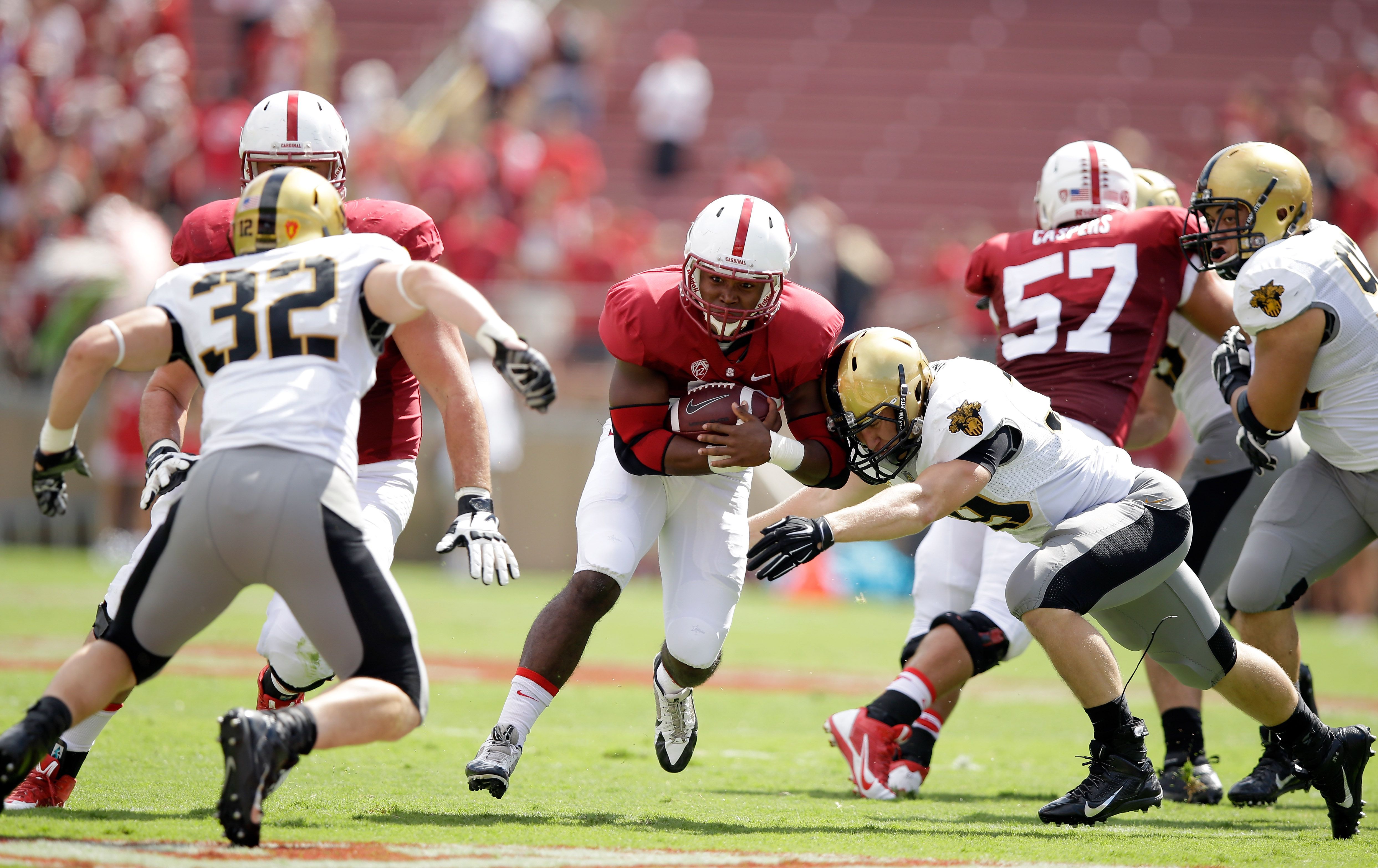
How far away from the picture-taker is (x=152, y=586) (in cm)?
344

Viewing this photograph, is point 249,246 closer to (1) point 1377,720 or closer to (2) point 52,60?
(1) point 1377,720

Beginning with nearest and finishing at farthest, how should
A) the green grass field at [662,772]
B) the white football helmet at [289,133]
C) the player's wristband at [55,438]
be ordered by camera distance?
the player's wristband at [55,438] → the green grass field at [662,772] → the white football helmet at [289,133]

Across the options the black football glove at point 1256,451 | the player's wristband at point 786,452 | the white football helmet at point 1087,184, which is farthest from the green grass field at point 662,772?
the white football helmet at point 1087,184

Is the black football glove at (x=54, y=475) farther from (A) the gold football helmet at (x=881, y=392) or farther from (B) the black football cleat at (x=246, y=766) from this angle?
(A) the gold football helmet at (x=881, y=392)

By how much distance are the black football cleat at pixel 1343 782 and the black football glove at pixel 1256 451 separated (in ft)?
3.24

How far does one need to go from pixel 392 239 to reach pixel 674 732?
1.84m

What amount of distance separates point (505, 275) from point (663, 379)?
8.38 metres

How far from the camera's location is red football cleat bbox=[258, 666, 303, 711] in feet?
14.2

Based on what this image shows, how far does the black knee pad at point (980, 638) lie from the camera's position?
4.89 meters

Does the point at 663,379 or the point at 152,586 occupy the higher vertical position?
the point at 663,379

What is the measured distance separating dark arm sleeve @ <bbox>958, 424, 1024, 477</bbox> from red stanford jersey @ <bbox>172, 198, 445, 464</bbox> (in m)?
1.70

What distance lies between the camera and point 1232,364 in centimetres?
480

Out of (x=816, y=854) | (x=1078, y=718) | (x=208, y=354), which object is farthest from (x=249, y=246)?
(x=1078, y=718)

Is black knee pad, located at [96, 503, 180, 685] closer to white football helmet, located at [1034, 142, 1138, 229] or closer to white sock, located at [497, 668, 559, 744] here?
white sock, located at [497, 668, 559, 744]
